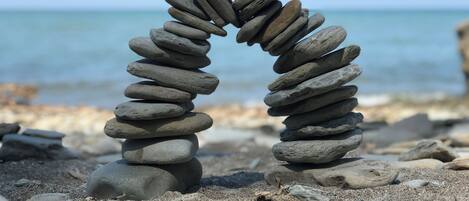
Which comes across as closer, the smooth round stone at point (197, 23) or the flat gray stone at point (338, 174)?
the flat gray stone at point (338, 174)

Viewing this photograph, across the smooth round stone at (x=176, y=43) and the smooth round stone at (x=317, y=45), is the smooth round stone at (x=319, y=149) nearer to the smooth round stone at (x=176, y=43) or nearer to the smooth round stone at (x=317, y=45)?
the smooth round stone at (x=317, y=45)

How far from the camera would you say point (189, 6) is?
513cm

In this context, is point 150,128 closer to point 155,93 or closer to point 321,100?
point 155,93

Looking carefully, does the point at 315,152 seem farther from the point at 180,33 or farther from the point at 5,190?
the point at 5,190

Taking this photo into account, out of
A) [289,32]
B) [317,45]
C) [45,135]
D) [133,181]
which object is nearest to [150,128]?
[133,181]

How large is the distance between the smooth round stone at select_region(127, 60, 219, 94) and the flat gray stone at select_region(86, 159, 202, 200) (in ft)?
2.16

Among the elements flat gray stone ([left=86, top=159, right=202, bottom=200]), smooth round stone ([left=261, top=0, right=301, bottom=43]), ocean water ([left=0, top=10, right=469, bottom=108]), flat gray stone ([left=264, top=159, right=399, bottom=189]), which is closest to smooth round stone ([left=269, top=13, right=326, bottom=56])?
smooth round stone ([left=261, top=0, right=301, bottom=43])

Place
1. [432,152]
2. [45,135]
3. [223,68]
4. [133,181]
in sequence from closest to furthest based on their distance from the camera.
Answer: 1. [133,181]
2. [432,152]
3. [45,135]
4. [223,68]

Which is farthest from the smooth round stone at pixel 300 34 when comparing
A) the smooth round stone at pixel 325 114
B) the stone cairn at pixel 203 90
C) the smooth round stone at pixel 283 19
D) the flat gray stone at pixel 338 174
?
the flat gray stone at pixel 338 174

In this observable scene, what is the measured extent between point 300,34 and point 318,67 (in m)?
0.31

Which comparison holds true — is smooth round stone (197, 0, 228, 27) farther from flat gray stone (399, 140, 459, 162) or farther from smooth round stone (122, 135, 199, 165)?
flat gray stone (399, 140, 459, 162)

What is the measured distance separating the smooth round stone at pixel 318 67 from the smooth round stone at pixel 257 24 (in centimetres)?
41

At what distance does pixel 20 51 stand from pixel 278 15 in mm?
28882

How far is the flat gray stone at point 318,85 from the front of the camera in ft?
16.3
